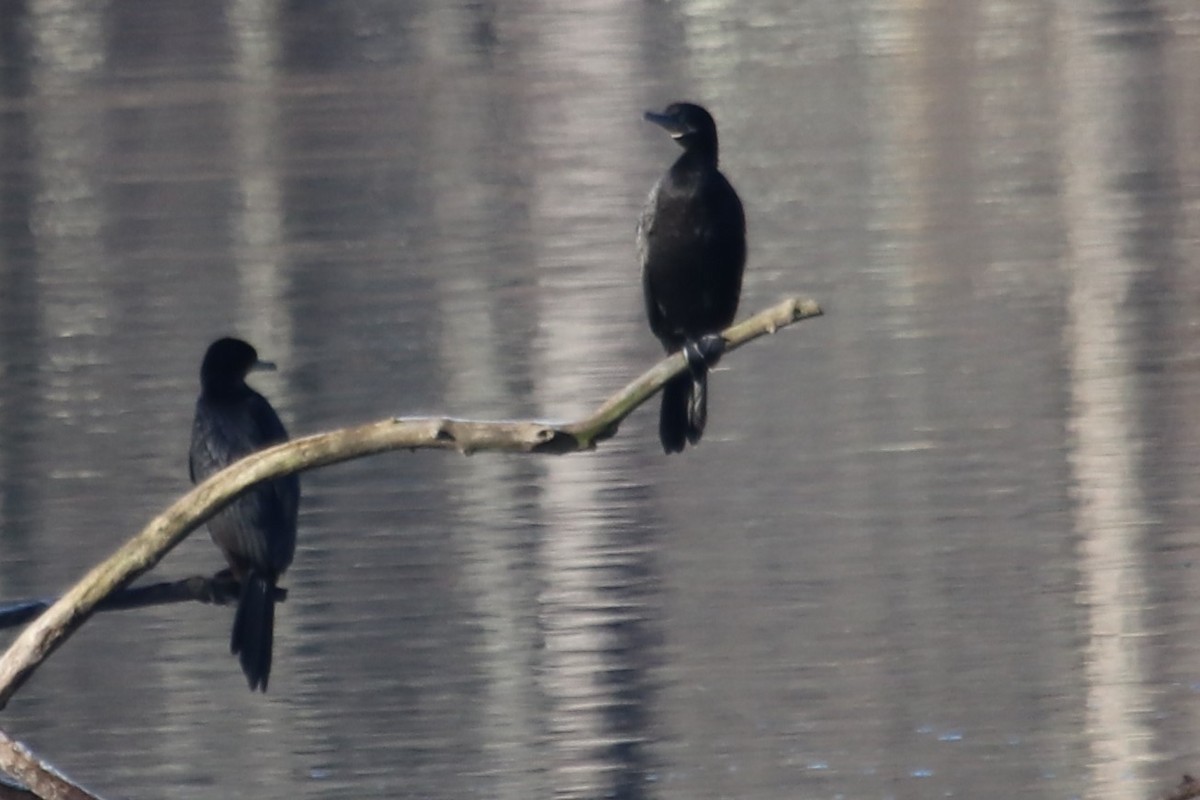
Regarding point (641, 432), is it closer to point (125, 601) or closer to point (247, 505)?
point (247, 505)

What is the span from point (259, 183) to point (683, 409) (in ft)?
29.5

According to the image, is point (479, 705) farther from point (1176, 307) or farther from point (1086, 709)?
point (1176, 307)

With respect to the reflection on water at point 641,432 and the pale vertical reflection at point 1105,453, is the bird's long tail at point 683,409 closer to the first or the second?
the reflection on water at point 641,432

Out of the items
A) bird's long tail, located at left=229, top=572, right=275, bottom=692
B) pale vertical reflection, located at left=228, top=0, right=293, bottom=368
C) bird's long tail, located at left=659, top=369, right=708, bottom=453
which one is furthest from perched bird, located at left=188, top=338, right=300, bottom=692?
pale vertical reflection, located at left=228, top=0, right=293, bottom=368

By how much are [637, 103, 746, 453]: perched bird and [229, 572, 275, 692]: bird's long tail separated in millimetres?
753

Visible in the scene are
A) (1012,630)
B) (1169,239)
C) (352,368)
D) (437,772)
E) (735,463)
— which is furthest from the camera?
(1169,239)

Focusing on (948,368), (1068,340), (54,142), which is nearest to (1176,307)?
(1068,340)

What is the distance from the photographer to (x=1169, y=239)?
959 cm

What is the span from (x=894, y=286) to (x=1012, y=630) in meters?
3.66

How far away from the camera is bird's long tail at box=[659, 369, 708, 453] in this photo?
385 cm

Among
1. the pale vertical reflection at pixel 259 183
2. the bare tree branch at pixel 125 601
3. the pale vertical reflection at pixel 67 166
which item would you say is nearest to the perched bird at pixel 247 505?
the bare tree branch at pixel 125 601

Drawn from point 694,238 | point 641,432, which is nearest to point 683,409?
point 694,238

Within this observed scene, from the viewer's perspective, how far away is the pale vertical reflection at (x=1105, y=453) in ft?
16.1

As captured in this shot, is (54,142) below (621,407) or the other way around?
below
